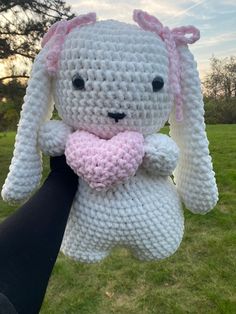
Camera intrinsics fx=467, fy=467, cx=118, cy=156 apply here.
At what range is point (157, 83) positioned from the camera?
34.8 inches

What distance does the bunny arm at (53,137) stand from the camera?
35.6 inches

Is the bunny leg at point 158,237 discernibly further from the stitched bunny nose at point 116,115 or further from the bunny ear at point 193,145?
the stitched bunny nose at point 116,115

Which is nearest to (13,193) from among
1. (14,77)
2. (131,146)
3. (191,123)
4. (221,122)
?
(131,146)

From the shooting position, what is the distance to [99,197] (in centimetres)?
90

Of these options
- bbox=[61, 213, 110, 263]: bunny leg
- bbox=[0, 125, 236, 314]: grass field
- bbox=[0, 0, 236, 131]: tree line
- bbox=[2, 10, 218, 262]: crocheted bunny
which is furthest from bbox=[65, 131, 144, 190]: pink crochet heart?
bbox=[0, 0, 236, 131]: tree line

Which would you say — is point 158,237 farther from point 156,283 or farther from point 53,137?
point 156,283

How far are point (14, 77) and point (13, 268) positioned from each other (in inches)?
165

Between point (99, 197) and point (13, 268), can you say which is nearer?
point (13, 268)

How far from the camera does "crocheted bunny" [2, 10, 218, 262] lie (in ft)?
2.82

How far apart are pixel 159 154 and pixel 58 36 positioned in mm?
311

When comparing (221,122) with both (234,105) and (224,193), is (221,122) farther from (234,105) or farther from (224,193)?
(224,193)

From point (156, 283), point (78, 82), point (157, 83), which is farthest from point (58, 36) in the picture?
point (156, 283)

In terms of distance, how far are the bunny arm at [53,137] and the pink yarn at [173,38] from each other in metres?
0.22

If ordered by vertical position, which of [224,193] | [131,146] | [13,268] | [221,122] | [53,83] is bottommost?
[221,122]
